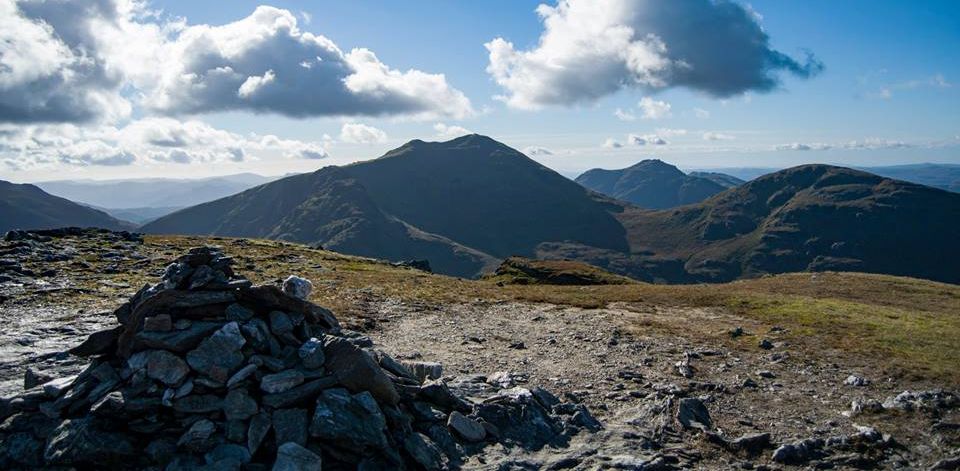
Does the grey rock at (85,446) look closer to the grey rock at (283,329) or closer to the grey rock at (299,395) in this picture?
the grey rock at (299,395)

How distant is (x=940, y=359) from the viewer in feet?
98.5

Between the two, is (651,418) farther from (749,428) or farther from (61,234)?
(61,234)

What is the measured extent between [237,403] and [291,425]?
1797mm

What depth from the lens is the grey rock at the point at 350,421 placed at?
16.0 meters

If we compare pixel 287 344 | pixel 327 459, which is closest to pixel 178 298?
pixel 287 344

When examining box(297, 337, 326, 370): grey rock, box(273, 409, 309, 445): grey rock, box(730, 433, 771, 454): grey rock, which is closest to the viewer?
box(273, 409, 309, 445): grey rock

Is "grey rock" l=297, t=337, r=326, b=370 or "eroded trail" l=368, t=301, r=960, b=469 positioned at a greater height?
"grey rock" l=297, t=337, r=326, b=370

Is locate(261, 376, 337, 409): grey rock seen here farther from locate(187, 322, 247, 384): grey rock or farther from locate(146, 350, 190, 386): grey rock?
locate(146, 350, 190, 386): grey rock

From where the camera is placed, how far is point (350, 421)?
641 inches

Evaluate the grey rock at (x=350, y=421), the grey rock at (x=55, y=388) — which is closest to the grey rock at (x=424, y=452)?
the grey rock at (x=350, y=421)

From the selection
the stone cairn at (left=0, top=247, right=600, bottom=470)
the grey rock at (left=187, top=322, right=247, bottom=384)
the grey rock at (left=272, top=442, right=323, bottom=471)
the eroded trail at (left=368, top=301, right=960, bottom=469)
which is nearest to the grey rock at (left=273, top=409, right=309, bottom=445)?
the stone cairn at (left=0, top=247, right=600, bottom=470)

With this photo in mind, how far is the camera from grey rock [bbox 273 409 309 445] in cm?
1592

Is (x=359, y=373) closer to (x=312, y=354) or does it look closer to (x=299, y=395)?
(x=312, y=354)

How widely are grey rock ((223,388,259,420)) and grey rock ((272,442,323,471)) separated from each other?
1.65m
